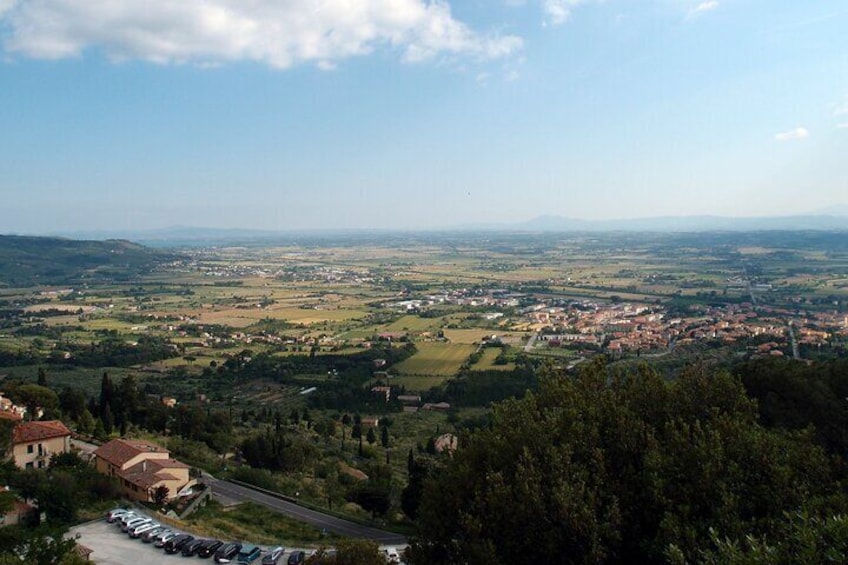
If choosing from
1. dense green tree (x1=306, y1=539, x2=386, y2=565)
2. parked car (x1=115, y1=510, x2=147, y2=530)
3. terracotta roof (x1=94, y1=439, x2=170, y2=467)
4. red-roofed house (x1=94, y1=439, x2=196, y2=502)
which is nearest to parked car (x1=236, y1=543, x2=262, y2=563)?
parked car (x1=115, y1=510, x2=147, y2=530)

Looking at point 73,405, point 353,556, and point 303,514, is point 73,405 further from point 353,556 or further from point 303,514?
point 353,556

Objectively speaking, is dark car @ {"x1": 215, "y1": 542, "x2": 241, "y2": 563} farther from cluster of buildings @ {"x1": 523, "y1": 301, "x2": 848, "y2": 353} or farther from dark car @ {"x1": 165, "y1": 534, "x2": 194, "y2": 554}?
cluster of buildings @ {"x1": 523, "y1": 301, "x2": 848, "y2": 353}

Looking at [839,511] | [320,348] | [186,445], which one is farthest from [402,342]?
[839,511]

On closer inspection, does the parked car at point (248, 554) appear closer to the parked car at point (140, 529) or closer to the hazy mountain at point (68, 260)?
the parked car at point (140, 529)

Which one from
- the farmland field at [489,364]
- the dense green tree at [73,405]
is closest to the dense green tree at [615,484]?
the dense green tree at [73,405]

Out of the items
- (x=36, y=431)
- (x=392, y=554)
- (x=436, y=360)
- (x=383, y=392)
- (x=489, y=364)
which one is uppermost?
(x=36, y=431)

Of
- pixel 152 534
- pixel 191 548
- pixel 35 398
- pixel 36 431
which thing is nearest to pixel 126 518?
pixel 152 534
